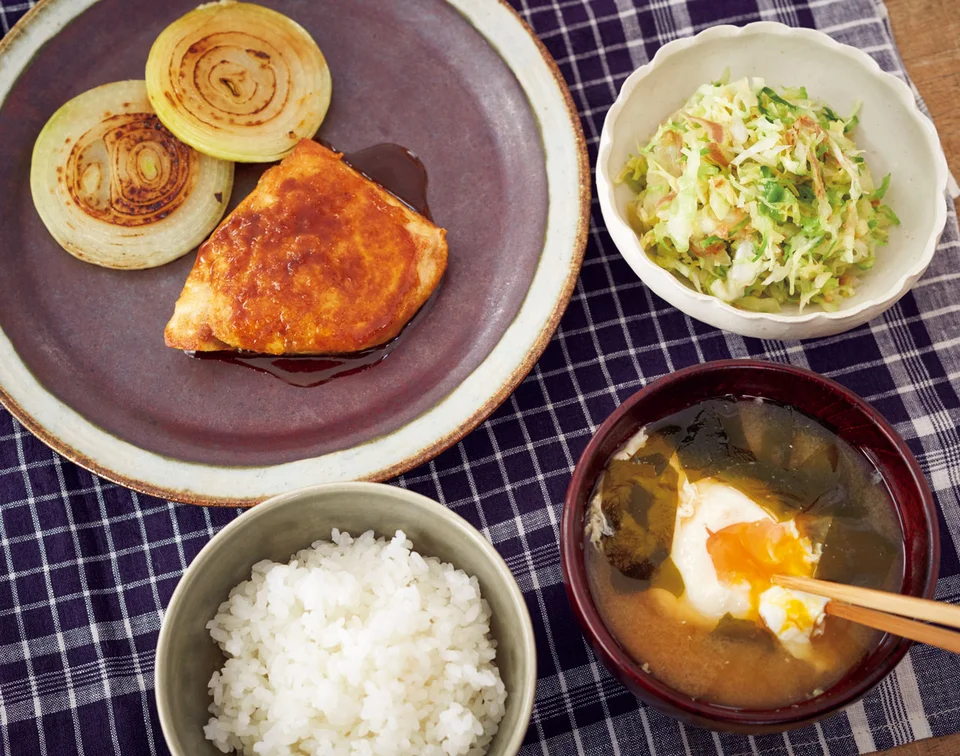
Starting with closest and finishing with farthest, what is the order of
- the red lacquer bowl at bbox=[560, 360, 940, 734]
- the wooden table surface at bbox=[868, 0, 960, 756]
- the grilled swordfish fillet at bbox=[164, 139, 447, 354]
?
1. the red lacquer bowl at bbox=[560, 360, 940, 734]
2. the grilled swordfish fillet at bbox=[164, 139, 447, 354]
3. the wooden table surface at bbox=[868, 0, 960, 756]

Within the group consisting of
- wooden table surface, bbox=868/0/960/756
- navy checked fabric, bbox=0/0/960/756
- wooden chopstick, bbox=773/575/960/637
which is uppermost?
wooden table surface, bbox=868/0/960/756

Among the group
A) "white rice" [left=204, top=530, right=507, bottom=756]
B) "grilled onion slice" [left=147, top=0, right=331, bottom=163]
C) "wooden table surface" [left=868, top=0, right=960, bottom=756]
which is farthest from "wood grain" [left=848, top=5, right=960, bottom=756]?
"white rice" [left=204, top=530, right=507, bottom=756]

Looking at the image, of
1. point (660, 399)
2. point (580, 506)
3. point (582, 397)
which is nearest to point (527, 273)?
point (582, 397)

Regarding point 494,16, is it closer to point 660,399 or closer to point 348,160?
point 348,160

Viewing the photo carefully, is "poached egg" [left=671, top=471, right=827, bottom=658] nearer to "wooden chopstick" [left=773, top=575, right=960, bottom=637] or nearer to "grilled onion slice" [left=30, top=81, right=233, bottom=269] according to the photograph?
"wooden chopstick" [left=773, top=575, right=960, bottom=637]

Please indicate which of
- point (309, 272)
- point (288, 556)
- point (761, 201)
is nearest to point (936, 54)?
point (761, 201)

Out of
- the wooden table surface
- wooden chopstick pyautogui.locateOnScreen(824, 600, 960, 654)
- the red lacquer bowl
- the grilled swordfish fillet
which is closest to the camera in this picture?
wooden chopstick pyautogui.locateOnScreen(824, 600, 960, 654)

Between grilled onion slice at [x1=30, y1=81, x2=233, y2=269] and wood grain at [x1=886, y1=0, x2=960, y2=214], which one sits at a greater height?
grilled onion slice at [x1=30, y1=81, x2=233, y2=269]

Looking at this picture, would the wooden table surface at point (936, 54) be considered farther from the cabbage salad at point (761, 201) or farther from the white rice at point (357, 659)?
the white rice at point (357, 659)

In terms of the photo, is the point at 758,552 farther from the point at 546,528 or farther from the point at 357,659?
the point at 357,659
